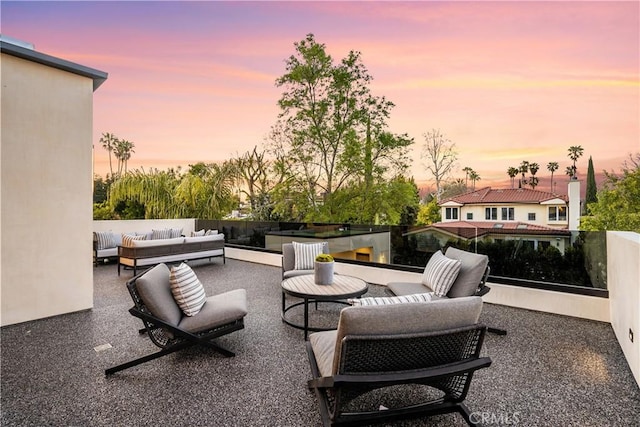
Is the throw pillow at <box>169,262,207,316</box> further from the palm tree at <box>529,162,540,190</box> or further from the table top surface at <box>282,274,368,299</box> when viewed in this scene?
the palm tree at <box>529,162,540,190</box>

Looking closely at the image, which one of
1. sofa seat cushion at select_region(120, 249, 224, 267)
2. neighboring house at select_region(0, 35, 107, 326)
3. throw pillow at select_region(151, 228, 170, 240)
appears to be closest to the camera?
neighboring house at select_region(0, 35, 107, 326)

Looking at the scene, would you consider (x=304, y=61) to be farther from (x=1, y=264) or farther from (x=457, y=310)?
(x=457, y=310)

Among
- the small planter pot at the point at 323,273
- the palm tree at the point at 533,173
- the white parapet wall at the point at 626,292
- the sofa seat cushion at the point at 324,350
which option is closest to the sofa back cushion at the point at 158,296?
the sofa seat cushion at the point at 324,350

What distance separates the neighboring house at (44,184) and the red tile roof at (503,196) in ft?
53.3

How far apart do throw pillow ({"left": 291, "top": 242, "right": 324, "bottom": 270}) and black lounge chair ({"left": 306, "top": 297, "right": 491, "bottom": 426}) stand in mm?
3100

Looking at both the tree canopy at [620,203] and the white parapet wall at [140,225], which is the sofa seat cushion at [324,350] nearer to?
the white parapet wall at [140,225]

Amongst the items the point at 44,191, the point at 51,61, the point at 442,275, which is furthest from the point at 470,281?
the point at 51,61

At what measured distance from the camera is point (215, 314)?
312 cm

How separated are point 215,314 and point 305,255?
2156 mm

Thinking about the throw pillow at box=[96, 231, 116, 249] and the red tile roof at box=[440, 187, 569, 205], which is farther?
the red tile roof at box=[440, 187, 569, 205]

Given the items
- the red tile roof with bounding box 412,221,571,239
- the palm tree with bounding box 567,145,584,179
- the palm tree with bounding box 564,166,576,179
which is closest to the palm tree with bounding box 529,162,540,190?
the palm tree with bounding box 564,166,576,179

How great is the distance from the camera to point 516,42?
7.38 m

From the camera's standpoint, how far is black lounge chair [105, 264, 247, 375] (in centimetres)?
276

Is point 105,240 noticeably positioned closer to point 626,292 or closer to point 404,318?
point 404,318
